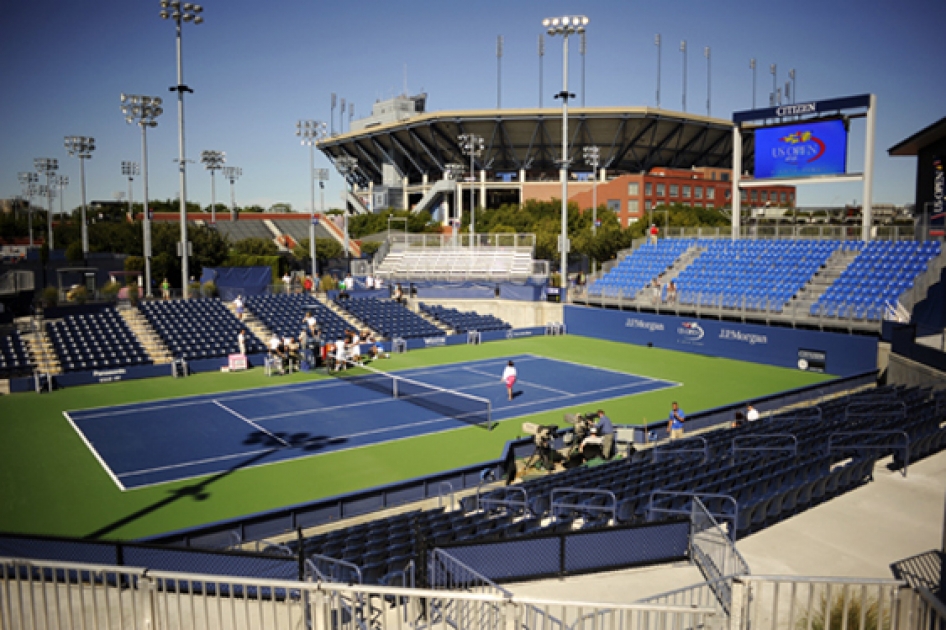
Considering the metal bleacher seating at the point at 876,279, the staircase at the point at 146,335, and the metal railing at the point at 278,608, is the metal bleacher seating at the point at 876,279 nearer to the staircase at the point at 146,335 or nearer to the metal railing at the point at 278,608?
the metal railing at the point at 278,608

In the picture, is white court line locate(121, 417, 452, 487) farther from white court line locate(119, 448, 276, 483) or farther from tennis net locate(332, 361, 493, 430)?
tennis net locate(332, 361, 493, 430)

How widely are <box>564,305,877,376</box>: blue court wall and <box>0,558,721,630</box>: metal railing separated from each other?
2613 centimetres

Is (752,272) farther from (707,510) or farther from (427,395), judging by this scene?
(707,510)

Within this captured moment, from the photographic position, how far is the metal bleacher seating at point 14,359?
27516 millimetres

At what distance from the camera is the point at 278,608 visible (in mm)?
8938

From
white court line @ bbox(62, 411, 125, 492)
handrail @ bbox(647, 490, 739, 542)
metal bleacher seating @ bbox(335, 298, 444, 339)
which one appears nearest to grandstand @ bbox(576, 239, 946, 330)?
metal bleacher seating @ bbox(335, 298, 444, 339)

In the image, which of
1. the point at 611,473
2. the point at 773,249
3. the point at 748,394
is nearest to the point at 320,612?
the point at 611,473

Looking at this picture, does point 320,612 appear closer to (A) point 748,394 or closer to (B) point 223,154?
(A) point 748,394

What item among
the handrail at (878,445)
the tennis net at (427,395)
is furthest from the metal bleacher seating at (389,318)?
the handrail at (878,445)

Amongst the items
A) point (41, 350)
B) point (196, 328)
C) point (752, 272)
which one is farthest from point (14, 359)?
point (752, 272)

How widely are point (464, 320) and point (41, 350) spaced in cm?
2189

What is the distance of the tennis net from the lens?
77.4 ft

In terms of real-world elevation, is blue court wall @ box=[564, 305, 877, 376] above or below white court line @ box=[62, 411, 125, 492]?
above

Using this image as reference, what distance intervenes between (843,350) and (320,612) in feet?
99.2
